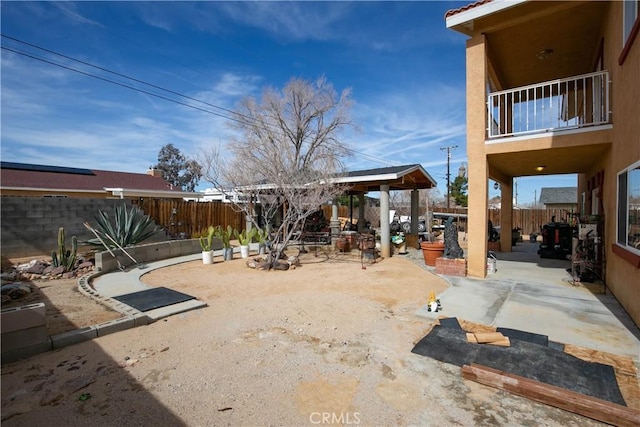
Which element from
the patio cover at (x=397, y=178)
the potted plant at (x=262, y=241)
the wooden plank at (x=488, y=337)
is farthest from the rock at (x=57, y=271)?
the wooden plank at (x=488, y=337)

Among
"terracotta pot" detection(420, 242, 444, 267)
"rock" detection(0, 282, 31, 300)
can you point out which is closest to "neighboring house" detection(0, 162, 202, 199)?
"rock" detection(0, 282, 31, 300)

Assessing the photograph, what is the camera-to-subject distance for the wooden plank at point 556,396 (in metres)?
2.12

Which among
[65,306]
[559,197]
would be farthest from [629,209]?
[559,197]

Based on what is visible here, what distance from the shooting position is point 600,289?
5.49m

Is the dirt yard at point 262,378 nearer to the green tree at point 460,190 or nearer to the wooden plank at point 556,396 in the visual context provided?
the wooden plank at point 556,396

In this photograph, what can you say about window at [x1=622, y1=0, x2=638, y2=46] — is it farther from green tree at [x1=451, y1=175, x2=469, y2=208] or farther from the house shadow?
green tree at [x1=451, y1=175, x2=469, y2=208]

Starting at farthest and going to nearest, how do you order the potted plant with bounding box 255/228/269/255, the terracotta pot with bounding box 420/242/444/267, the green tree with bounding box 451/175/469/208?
the green tree with bounding box 451/175/469/208 → the potted plant with bounding box 255/228/269/255 → the terracotta pot with bounding box 420/242/444/267

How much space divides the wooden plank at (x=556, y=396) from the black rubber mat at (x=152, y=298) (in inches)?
176

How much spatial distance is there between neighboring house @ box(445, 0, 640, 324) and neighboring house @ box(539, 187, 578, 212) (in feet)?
73.9

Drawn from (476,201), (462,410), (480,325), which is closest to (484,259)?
(476,201)

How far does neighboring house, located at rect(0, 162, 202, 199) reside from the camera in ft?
48.1

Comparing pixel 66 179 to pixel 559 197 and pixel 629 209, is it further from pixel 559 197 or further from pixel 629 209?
pixel 559 197

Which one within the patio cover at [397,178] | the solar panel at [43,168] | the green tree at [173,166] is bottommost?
the patio cover at [397,178]

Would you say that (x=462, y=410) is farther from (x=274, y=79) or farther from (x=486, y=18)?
(x=274, y=79)
